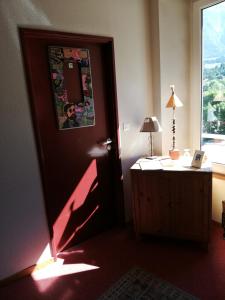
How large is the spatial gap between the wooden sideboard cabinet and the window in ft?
2.19

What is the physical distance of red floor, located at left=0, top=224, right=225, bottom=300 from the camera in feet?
6.06

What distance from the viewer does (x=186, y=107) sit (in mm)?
2824

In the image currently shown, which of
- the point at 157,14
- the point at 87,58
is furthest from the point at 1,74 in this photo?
the point at 157,14

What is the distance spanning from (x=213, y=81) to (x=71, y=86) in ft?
5.11

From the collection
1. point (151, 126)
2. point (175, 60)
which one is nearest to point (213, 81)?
point (175, 60)

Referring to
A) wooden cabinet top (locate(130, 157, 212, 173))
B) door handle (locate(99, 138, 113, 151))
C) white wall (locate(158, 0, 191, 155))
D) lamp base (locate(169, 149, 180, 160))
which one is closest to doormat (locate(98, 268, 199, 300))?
wooden cabinet top (locate(130, 157, 212, 173))

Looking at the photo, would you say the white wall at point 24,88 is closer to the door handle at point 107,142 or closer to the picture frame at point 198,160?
the door handle at point 107,142

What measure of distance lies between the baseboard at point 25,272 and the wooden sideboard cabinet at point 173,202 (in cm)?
94

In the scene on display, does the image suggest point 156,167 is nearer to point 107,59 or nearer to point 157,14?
point 107,59

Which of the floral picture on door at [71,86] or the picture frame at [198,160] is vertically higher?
the floral picture on door at [71,86]

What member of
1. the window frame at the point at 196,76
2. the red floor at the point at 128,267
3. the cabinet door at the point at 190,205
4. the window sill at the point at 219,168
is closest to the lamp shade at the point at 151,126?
the cabinet door at the point at 190,205

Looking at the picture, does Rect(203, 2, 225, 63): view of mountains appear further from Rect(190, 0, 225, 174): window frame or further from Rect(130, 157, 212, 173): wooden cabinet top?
Rect(130, 157, 212, 173): wooden cabinet top

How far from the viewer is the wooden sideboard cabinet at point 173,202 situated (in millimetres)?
2137

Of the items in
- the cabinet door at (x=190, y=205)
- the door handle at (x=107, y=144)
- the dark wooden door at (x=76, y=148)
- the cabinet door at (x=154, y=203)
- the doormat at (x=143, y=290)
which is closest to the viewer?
the doormat at (x=143, y=290)
